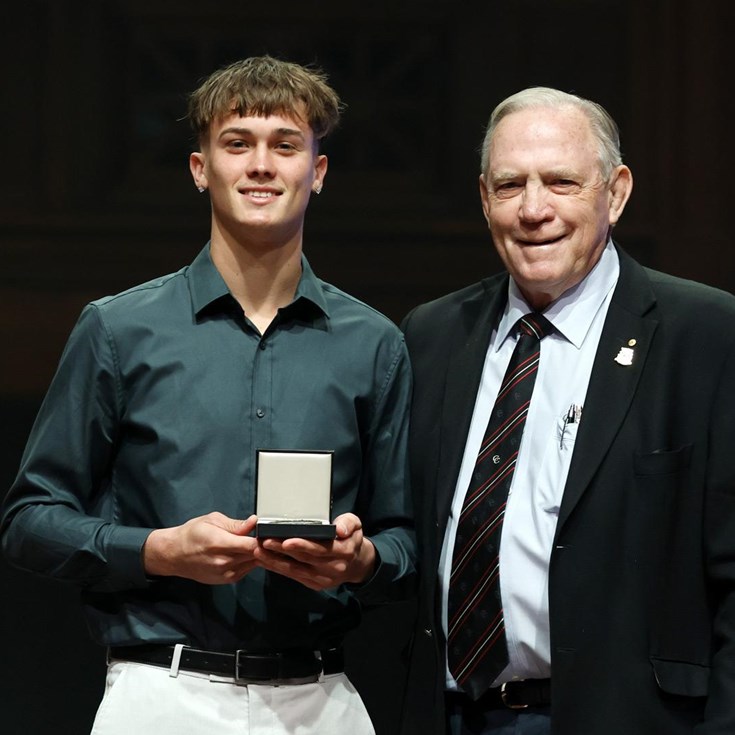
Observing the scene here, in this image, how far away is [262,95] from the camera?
235cm

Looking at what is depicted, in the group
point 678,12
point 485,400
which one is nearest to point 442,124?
point 678,12

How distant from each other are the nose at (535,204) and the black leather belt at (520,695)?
799mm

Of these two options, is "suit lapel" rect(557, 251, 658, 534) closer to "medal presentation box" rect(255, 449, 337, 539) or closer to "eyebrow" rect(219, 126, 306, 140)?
"medal presentation box" rect(255, 449, 337, 539)

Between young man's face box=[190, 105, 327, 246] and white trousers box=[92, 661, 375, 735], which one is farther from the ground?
young man's face box=[190, 105, 327, 246]

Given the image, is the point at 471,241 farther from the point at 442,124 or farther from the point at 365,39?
the point at 365,39

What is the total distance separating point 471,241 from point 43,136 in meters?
1.17

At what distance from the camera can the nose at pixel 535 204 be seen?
92.7 inches

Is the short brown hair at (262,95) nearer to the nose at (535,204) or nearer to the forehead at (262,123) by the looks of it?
the forehead at (262,123)

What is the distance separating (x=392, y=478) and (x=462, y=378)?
0.23 m

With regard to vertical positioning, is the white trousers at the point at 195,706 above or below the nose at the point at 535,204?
below

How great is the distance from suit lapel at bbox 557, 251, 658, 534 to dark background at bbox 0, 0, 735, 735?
49.6 inches

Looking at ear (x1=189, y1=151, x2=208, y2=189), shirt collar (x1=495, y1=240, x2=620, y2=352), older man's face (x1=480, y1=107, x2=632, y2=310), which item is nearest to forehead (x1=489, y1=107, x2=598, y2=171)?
older man's face (x1=480, y1=107, x2=632, y2=310)

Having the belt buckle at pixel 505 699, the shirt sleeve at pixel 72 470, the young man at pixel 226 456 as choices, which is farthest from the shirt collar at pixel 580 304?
the shirt sleeve at pixel 72 470

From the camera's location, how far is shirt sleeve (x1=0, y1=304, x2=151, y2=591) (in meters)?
2.19
